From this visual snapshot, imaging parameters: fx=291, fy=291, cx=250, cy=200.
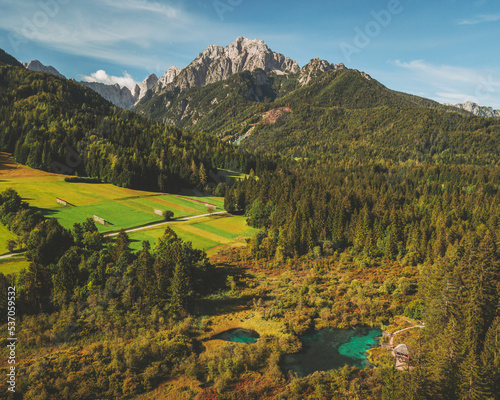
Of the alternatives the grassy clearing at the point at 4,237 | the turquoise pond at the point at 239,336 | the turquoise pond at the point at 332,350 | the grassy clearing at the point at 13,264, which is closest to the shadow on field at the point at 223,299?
the turquoise pond at the point at 239,336

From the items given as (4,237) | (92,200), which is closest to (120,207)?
(92,200)

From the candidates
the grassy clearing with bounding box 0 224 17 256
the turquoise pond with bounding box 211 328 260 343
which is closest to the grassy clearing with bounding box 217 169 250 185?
the grassy clearing with bounding box 0 224 17 256

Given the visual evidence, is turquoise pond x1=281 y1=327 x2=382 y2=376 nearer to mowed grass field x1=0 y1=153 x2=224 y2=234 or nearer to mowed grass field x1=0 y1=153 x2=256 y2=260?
mowed grass field x1=0 y1=153 x2=256 y2=260

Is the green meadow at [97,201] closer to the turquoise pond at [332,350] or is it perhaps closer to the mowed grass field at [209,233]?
the mowed grass field at [209,233]

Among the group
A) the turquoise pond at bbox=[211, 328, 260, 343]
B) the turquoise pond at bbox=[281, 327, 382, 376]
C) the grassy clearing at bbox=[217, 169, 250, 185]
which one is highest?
the grassy clearing at bbox=[217, 169, 250, 185]

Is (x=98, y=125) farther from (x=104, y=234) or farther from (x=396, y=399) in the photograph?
(x=396, y=399)

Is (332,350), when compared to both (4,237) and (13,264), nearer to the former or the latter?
(13,264)

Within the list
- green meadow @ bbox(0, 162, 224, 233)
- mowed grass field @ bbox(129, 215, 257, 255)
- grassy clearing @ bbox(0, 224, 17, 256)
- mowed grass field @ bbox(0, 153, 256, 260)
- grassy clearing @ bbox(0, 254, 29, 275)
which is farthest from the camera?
green meadow @ bbox(0, 162, 224, 233)
